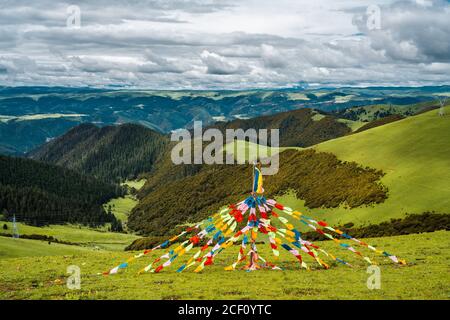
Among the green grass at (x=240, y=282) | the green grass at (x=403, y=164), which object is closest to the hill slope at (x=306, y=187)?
the green grass at (x=403, y=164)

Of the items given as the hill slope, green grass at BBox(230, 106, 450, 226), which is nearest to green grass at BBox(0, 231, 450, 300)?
green grass at BBox(230, 106, 450, 226)

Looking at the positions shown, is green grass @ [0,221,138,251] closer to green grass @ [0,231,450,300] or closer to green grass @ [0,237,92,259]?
green grass @ [0,237,92,259]

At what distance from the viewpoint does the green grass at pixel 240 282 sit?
23359 millimetres

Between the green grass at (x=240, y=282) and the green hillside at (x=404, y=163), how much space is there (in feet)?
133

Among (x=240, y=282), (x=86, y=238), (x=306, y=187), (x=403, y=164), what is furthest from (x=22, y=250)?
(x=86, y=238)

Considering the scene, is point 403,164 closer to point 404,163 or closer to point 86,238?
point 404,163

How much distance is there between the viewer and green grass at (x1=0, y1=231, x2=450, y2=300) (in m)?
23.4

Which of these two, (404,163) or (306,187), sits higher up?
(404,163)

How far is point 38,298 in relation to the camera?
961 inches

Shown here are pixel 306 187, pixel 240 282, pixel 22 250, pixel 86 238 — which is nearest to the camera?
pixel 240 282

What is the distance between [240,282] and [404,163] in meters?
83.5

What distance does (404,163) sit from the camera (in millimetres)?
100062
